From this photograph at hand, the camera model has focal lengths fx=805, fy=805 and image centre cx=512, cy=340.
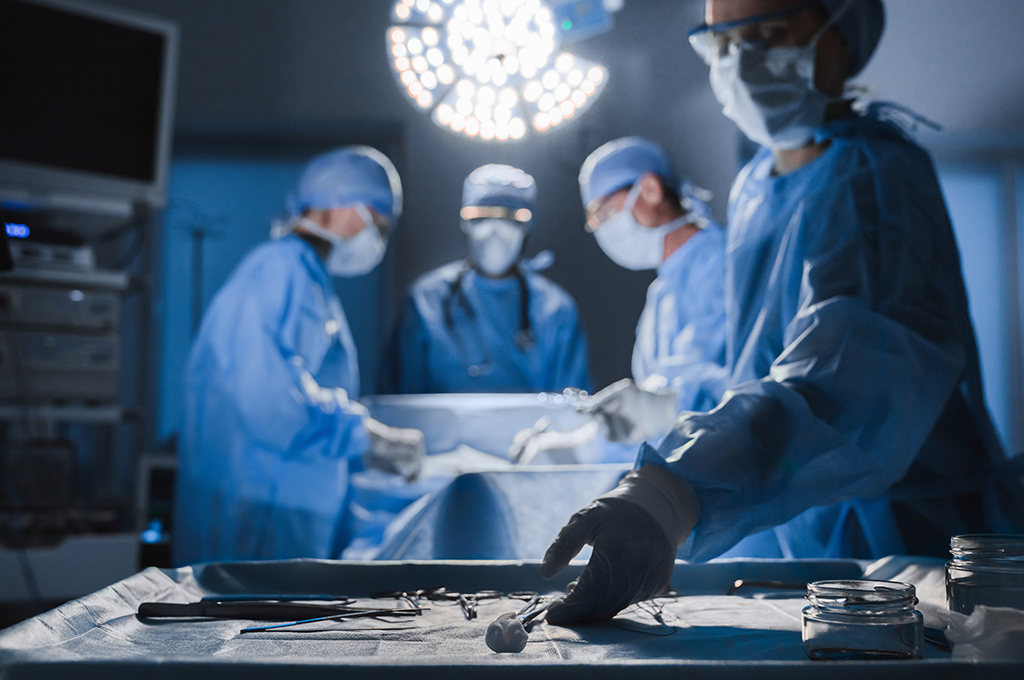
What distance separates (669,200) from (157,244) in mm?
2578

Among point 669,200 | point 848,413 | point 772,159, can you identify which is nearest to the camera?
point 848,413

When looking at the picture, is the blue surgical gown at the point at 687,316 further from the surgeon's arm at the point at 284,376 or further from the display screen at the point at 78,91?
the display screen at the point at 78,91

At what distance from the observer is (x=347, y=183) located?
272 centimetres

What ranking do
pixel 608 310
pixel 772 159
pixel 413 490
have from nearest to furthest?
1. pixel 772 159
2. pixel 413 490
3. pixel 608 310

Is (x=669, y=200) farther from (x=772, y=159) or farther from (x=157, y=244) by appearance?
(x=157, y=244)

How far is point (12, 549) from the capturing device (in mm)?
2381

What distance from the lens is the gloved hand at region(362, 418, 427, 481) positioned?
226 centimetres

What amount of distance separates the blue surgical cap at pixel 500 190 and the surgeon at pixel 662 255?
43cm

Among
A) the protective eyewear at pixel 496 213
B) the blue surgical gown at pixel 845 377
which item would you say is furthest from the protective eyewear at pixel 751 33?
the protective eyewear at pixel 496 213

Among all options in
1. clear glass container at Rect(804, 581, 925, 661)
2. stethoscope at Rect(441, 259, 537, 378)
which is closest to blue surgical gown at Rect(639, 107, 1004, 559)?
clear glass container at Rect(804, 581, 925, 661)

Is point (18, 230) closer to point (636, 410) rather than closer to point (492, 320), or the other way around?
point (492, 320)

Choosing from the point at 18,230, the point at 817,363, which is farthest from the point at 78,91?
the point at 817,363

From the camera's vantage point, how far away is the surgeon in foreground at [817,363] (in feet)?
2.73

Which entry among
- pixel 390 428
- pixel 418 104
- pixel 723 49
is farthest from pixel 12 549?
pixel 723 49
